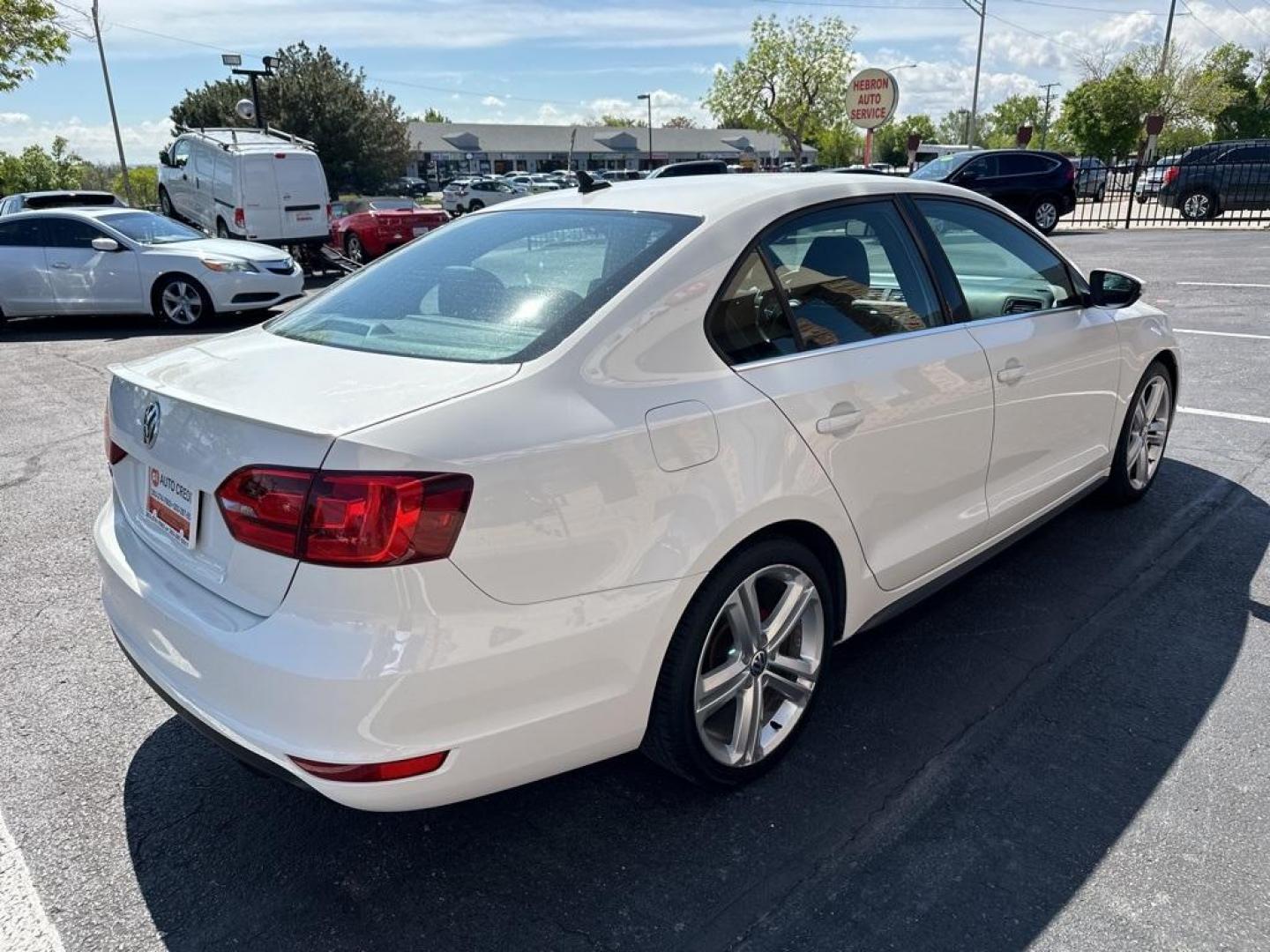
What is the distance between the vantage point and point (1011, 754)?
275 cm

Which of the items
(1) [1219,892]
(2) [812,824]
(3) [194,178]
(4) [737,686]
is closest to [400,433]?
(4) [737,686]

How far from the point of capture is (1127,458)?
14.5 feet

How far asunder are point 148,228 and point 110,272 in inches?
34.5

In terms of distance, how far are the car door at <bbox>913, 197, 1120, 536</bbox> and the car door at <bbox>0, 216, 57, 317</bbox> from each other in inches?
451

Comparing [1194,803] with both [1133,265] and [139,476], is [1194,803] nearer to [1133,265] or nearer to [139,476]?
[139,476]

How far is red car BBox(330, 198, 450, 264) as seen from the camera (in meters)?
18.3

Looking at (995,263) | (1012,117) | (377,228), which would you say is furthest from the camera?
(1012,117)

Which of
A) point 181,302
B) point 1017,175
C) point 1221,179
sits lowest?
point 181,302

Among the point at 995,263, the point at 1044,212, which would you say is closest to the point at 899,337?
the point at 995,263

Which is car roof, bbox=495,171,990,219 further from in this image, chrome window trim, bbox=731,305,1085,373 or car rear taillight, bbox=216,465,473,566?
car rear taillight, bbox=216,465,473,566

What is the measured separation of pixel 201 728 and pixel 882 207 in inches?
103

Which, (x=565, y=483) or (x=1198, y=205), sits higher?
(x=1198, y=205)

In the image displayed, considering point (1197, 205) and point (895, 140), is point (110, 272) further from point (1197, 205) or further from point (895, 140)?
point (895, 140)

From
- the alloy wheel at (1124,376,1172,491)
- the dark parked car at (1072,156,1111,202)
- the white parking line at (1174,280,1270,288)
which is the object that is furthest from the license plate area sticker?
the dark parked car at (1072,156,1111,202)
